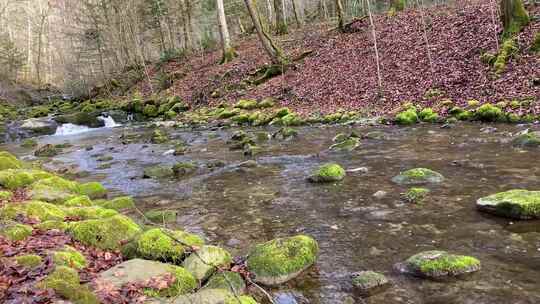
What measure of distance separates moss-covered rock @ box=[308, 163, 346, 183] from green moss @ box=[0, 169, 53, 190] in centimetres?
517

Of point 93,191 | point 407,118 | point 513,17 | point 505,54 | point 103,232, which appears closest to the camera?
point 103,232

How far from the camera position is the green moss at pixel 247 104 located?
20241mm

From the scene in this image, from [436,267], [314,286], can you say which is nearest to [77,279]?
[314,286]

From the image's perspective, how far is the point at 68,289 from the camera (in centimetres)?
363

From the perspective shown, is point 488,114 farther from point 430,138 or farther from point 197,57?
point 197,57

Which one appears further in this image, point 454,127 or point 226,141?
point 226,141

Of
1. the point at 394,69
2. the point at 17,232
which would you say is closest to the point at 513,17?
the point at 394,69

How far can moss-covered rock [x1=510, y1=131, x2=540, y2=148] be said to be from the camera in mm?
9213

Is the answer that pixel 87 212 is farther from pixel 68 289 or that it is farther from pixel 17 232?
pixel 68 289

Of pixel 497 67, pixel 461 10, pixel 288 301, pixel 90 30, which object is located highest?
pixel 90 30

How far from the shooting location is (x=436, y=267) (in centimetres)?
484

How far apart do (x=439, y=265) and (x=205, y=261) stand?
249 cm

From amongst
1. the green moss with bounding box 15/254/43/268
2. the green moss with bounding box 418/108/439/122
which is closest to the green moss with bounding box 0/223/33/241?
the green moss with bounding box 15/254/43/268

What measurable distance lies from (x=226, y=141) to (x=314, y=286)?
10.5 meters
